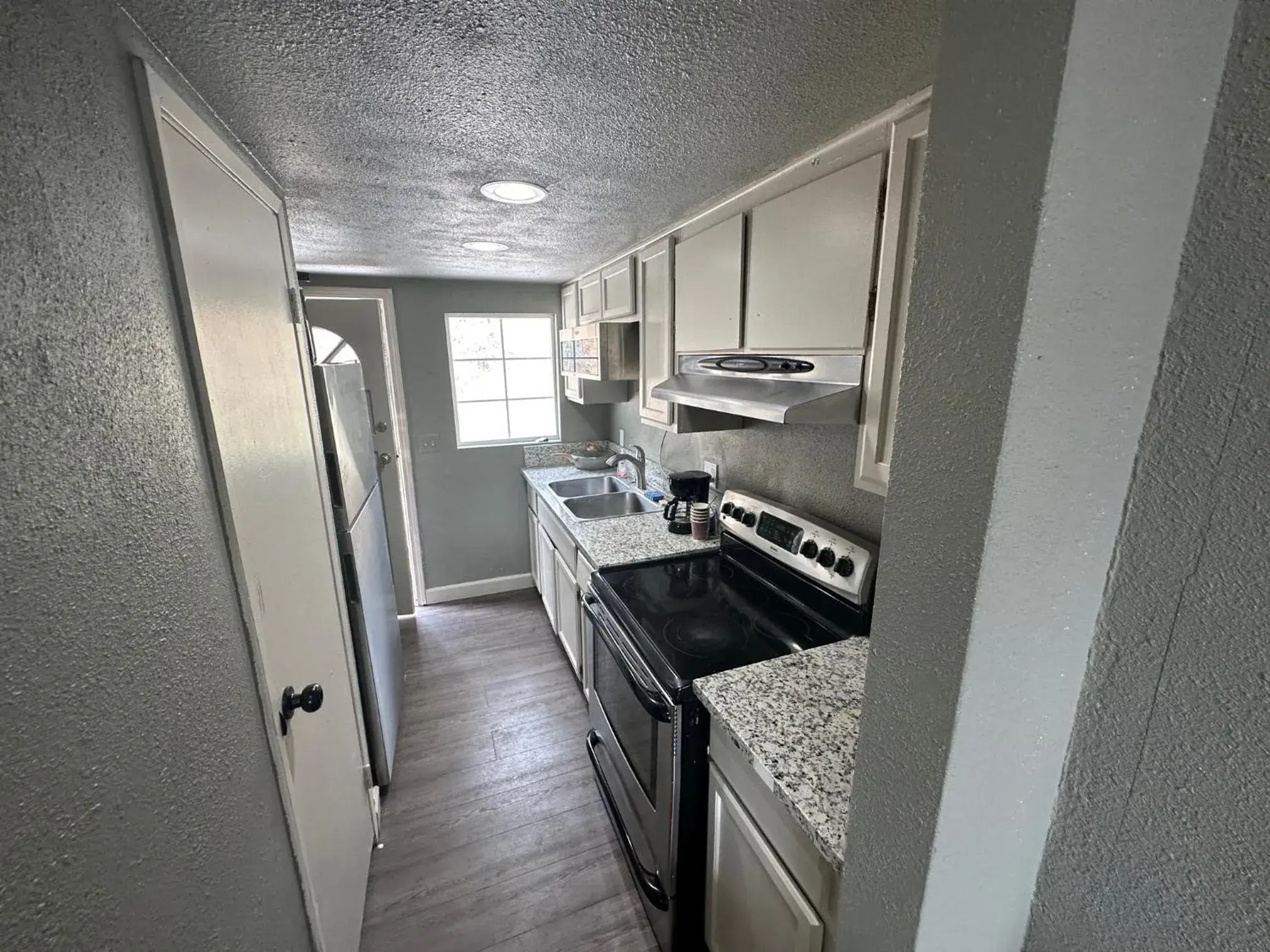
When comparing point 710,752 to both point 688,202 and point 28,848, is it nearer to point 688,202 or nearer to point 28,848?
point 28,848

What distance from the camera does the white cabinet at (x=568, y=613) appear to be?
246cm

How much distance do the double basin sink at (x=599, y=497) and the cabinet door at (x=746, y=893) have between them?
156 cm

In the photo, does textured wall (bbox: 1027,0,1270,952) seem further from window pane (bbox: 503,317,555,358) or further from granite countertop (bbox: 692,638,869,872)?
window pane (bbox: 503,317,555,358)

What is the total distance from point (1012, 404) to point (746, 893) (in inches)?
47.6

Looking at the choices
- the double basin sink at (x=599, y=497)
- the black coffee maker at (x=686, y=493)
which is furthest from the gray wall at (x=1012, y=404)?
the double basin sink at (x=599, y=497)

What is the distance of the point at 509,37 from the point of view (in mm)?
739

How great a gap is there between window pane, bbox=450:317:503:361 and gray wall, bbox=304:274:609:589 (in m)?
0.10

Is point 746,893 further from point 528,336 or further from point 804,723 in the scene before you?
point 528,336

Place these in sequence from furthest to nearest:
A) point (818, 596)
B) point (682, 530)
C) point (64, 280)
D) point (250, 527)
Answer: point (682, 530), point (818, 596), point (250, 527), point (64, 280)

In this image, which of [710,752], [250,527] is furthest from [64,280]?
[710,752]

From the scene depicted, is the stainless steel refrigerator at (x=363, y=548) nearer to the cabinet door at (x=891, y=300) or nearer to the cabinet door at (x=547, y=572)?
the cabinet door at (x=547, y=572)

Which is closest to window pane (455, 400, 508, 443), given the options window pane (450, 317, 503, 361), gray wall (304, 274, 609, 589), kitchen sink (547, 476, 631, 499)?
gray wall (304, 274, 609, 589)

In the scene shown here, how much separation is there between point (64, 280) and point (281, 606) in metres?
0.74

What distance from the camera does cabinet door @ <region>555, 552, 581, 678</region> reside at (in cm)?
247
